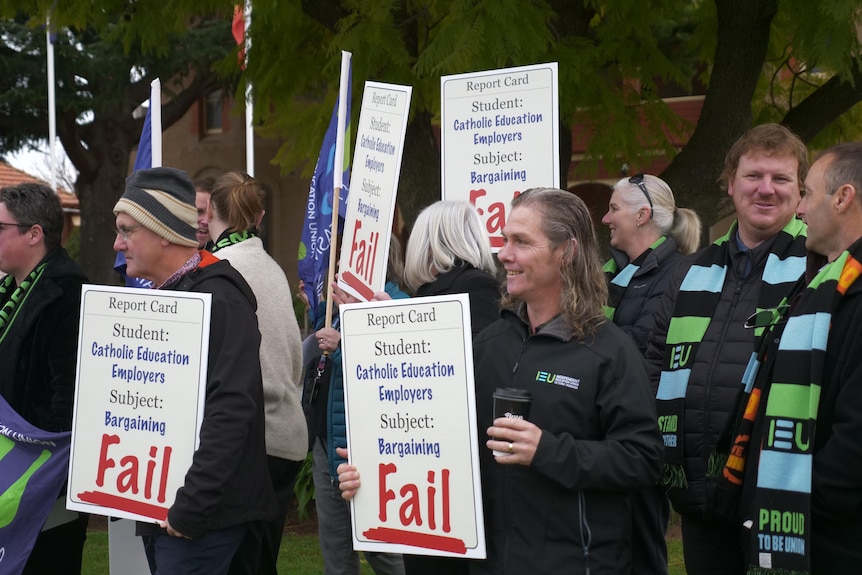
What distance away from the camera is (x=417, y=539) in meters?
3.43

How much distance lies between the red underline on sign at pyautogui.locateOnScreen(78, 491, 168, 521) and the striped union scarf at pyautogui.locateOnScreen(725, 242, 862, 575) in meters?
1.98

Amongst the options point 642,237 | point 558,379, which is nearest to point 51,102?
point 642,237

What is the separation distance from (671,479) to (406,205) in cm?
484

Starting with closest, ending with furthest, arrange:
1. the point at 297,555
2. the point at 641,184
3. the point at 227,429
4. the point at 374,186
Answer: the point at 227,429 → the point at 374,186 → the point at 641,184 → the point at 297,555

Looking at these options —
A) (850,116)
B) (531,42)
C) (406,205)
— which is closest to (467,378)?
(531,42)

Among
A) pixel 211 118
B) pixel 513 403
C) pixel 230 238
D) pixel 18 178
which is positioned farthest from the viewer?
pixel 18 178

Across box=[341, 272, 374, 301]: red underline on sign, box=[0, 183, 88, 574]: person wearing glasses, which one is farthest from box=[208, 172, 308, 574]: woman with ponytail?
box=[0, 183, 88, 574]: person wearing glasses

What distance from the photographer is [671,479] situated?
3.90m

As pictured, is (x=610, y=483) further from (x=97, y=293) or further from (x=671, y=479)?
(x=97, y=293)

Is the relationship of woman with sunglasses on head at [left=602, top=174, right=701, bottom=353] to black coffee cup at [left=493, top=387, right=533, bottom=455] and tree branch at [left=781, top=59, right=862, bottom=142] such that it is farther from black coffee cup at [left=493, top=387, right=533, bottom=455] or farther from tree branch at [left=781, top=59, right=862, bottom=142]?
tree branch at [left=781, top=59, right=862, bottom=142]

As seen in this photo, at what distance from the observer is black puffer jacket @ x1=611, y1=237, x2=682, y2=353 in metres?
4.91

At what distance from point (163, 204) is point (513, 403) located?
159 centimetres

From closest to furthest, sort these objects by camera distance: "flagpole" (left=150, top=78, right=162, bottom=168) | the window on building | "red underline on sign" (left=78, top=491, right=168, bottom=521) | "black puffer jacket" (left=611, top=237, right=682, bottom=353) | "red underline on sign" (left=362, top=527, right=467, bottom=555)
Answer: "red underline on sign" (left=362, top=527, right=467, bottom=555) < "red underline on sign" (left=78, top=491, right=168, bottom=521) < "black puffer jacket" (left=611, top=237, right=682, bottom=353) < "flagpole" (left=150, top=78, right=162, bottom=168) < the window on building

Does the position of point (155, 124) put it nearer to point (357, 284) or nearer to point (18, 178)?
point (357, 284)
